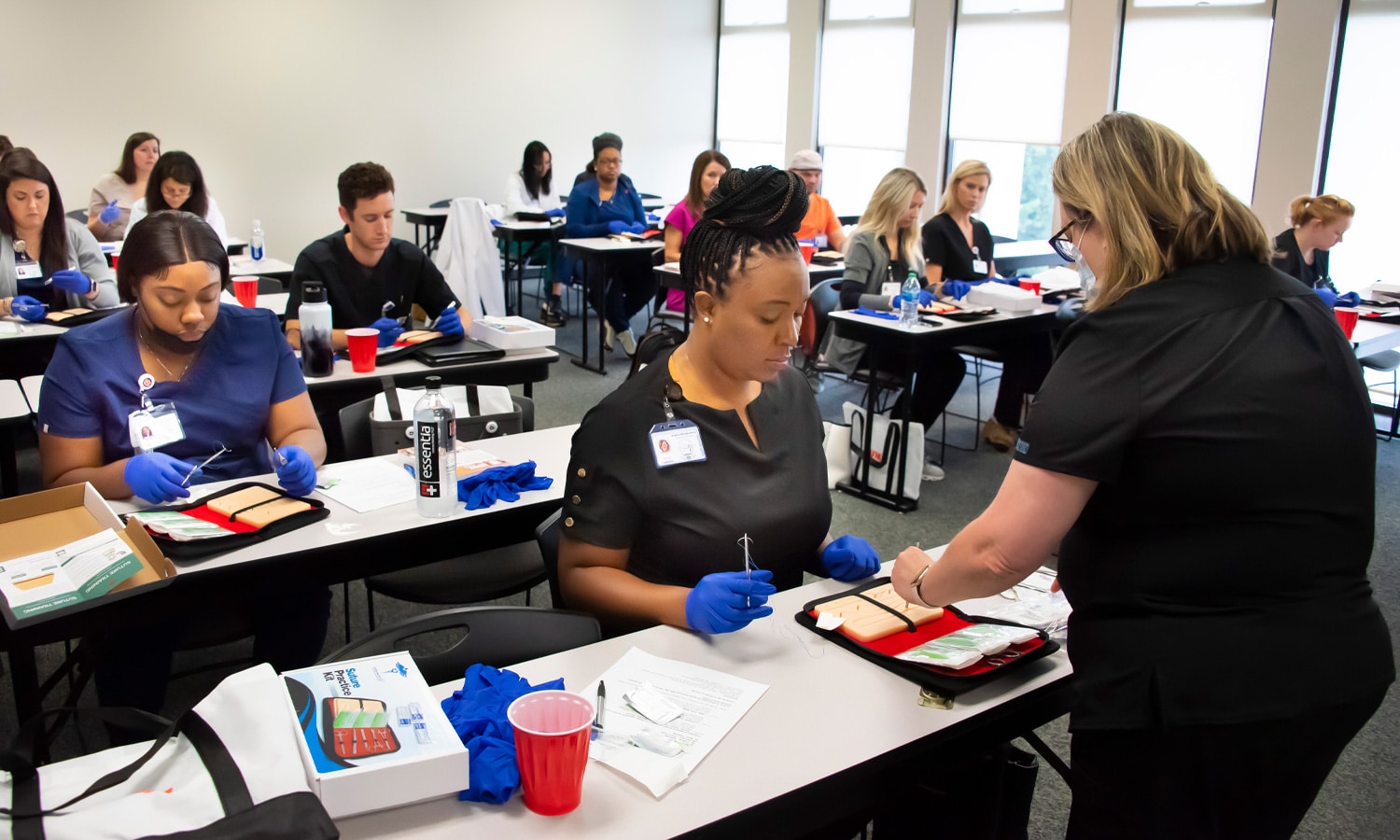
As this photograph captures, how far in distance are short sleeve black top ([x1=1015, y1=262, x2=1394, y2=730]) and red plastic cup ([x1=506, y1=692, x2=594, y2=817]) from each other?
65 centimetres

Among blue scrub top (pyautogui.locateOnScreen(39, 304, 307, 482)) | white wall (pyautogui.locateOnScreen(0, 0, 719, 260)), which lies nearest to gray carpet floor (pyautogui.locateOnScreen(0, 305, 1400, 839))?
blue scrub top (pyautogui.locateOnScreen(39, 304, 307, 482))

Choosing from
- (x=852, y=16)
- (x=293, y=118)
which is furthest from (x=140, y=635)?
(x=852, y=16)

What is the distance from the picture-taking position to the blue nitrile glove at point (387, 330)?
354 centimetres

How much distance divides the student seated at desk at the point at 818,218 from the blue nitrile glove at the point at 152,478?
5.39 metres

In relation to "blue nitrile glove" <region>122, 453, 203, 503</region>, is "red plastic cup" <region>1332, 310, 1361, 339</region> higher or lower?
higher

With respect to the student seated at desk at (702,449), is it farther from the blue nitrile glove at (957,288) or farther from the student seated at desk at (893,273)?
the blue nitrile glove at (957,288)

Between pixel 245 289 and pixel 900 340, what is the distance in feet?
8.99

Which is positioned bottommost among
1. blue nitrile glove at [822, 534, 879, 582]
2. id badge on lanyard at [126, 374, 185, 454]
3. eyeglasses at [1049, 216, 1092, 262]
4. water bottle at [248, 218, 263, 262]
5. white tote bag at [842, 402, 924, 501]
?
white tote bag at [842, 402, 924, 501]

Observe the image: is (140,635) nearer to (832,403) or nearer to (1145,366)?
(1145,366)

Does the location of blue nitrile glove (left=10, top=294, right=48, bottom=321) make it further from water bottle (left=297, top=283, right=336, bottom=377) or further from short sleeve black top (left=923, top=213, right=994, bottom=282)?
short sleeve black top (left=923, top=213, right=994, bottom=282)

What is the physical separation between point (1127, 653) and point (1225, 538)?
19 centimetres

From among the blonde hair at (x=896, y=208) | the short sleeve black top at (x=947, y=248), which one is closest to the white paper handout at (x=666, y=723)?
the blonde hair at (x=896, y=208)

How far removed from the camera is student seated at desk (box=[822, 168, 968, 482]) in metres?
5.00

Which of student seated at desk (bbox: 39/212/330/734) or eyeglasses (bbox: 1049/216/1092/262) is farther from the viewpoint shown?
student seated at desk (bbox: 39/212/330/734)
